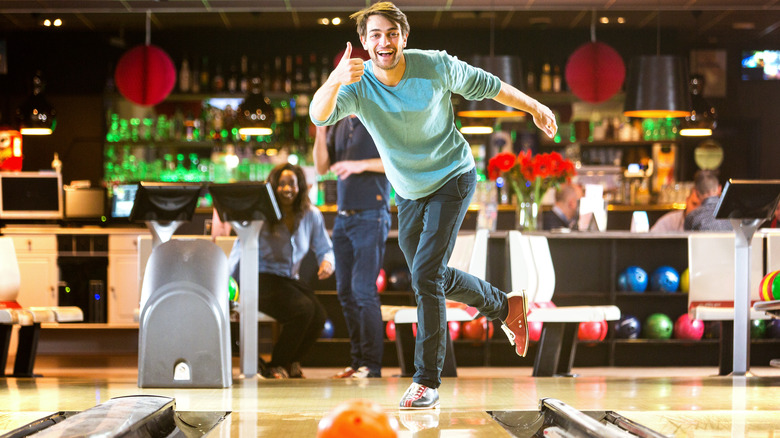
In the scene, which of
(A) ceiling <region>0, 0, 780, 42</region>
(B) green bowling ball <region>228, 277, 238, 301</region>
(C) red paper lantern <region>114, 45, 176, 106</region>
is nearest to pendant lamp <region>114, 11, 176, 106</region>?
(C) red paper lantern <region>114, 45, 176, 106</region>

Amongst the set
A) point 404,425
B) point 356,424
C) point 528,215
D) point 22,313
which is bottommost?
point 404,425

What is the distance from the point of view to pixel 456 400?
3.59 meters

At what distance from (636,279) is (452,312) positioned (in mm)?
2382

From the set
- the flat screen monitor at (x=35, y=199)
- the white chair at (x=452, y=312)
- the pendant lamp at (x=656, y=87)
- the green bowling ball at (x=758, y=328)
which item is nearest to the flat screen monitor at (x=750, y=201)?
the white chair at (x=452, y=312)

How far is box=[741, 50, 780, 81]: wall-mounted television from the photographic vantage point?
1111 cm

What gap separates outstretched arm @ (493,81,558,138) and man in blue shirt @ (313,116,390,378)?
167 centimetres

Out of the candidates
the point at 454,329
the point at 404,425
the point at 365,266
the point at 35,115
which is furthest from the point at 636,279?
the point at 35,115

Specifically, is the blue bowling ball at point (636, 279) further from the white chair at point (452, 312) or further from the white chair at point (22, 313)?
the white chair at point (22, 313)

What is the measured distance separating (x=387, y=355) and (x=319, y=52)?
189 inches

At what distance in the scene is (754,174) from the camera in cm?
1110

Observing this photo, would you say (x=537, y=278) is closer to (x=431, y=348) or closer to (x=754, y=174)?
(x=431, y=348)

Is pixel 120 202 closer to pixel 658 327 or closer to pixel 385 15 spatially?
pixel 658 327

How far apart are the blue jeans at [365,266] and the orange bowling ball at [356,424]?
3.07 meters

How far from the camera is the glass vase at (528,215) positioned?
262 inches
